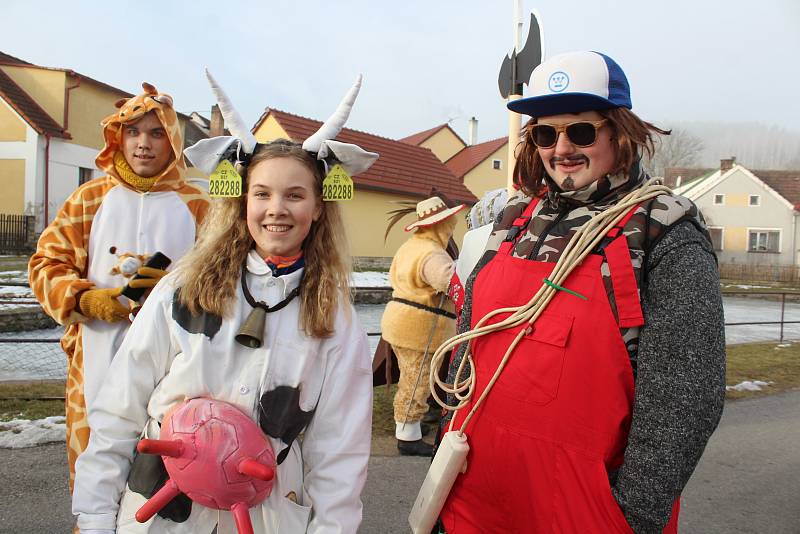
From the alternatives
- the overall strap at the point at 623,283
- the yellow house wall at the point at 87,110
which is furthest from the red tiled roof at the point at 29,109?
the overall strap at the point at 623,283

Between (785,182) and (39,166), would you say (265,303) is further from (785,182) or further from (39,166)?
(785,182)

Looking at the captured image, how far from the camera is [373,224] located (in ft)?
68.5

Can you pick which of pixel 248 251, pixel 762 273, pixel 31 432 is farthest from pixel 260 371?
pixel 762 273

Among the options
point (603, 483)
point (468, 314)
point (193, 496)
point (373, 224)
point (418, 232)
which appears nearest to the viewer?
point (603, 483)

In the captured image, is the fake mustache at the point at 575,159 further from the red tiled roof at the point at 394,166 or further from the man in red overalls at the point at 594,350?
the red tiled roof at the point at 394,166

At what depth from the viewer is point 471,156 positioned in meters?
31.6

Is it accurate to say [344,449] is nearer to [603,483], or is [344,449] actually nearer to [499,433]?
[499,433]

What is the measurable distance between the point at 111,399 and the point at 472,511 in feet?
3.67

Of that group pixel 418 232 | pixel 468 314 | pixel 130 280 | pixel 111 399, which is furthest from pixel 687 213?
pixel 418 232

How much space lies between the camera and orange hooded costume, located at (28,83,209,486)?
8.09 ft

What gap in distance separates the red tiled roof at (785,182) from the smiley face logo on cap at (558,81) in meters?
39.7

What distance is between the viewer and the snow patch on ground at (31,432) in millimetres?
4137

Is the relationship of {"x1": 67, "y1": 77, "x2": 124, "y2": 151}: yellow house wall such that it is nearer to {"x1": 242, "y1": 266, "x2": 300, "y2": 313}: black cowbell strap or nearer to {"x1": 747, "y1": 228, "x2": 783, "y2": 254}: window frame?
{"x1": 242, "y1": 266, "x2": 300, "y2": 313}: black cowbell strap

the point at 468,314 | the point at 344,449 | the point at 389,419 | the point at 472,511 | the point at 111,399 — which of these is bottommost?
the point at 389,419
